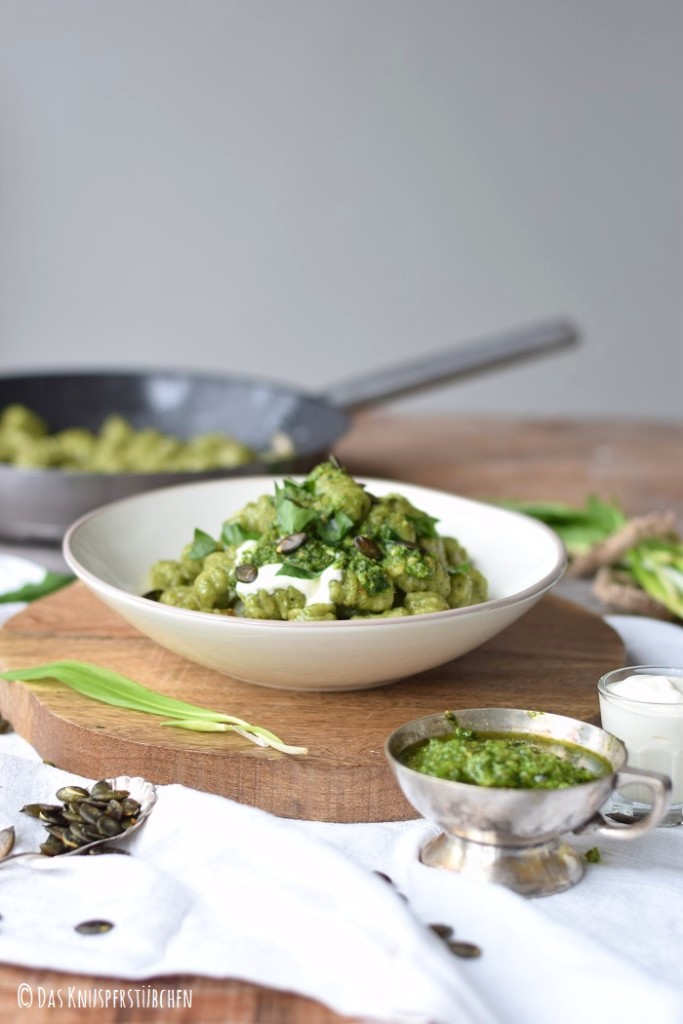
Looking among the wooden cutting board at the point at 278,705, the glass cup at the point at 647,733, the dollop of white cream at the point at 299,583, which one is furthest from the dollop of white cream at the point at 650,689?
the dollop of white cream at the point at 299,583

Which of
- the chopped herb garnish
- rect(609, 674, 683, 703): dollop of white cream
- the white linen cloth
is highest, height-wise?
the chopped herb garnish

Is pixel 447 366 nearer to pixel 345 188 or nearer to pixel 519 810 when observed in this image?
pixel 519 810

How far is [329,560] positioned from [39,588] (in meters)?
0.89

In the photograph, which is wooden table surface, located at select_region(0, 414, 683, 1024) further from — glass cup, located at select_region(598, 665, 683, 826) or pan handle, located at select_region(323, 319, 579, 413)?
glass cup, located at select_region(598, 665, 683, 826)

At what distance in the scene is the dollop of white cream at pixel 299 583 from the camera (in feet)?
5.60

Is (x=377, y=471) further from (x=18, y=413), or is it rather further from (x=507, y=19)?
(x=507, y=19)

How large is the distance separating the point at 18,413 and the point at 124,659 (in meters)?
1.50

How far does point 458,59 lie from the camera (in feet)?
21.9

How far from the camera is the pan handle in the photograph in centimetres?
339

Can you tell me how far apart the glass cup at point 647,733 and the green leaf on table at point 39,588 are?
1242 mm

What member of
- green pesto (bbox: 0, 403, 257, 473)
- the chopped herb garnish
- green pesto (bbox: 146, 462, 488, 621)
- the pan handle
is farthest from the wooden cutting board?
the pan handle

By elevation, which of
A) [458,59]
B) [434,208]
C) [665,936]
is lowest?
[665,936]

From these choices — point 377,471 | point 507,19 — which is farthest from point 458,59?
point 377,471

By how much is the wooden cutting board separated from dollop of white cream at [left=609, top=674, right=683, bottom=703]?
0.15 m
